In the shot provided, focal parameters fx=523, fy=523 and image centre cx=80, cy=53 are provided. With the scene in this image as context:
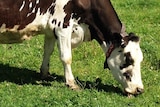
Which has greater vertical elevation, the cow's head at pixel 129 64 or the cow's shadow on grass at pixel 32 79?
the cow's head at pixel 129 64

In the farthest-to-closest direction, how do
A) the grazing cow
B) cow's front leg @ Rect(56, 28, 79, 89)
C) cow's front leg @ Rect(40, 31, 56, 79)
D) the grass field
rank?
cow's front leg @ Rect(40, 31, 56, 79) < cow's front leg @ Rect(56, 28, 79, 89) < the grazing cow < the grass field

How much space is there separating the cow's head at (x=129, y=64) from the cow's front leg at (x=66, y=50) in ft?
2.65

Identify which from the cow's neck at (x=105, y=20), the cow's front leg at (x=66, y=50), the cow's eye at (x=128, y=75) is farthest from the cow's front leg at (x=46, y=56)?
the cow's eye at (x=128, y=75)

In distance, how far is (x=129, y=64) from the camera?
871 centimetres

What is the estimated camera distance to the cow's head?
869cm

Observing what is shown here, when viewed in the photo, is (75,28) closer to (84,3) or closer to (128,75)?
(84,3)

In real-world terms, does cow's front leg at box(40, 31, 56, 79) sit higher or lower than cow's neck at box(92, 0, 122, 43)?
lower

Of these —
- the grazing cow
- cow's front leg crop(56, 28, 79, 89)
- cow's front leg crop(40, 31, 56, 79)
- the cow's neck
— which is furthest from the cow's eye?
cow's front leg crop(40, 31, 56, 79)

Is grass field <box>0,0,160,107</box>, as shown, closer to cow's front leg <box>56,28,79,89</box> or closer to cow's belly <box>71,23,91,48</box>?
cow's front leg <box>56,28,79,89</box>

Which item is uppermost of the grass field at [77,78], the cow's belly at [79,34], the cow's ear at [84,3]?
the cow's ear at [84,3]

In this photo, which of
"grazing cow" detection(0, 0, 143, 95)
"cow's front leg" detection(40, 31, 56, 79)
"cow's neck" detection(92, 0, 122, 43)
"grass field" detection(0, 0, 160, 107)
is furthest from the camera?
"cow's front leg" detection(40, 31, 56, 79)

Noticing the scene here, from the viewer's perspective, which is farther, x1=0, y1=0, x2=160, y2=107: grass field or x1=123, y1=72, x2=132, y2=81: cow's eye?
x1=123, y1=72, x2=132, y2=81: cow's eye

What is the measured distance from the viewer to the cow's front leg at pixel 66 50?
874 centimetres

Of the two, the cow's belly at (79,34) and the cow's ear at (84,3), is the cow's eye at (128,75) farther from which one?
the cow's ear at (84,3)
